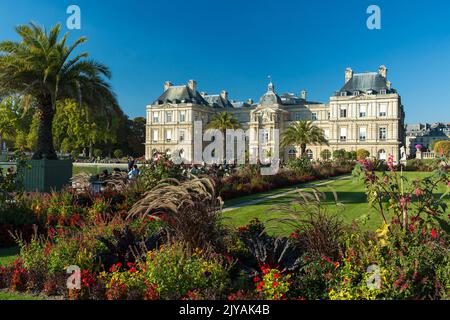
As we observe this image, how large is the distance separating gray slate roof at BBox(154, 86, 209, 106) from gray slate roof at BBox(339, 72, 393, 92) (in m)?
25.3

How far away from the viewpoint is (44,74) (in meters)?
15.1

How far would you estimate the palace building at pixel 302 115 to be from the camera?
63656mm

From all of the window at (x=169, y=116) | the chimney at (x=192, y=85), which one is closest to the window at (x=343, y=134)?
the chimney at (x=192, y=85)

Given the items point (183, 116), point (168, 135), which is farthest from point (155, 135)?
point (183, 116)

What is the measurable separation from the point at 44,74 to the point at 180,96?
61.2 m

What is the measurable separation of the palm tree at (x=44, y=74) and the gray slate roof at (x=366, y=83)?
182ft

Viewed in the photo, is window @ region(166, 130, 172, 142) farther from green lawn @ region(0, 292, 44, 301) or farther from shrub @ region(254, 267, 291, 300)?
shrub @ region(254, 267, 291, 300)

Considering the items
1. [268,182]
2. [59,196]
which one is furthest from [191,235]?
[268,182]

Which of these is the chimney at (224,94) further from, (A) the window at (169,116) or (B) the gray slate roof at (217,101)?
(A) the window at (169,116)

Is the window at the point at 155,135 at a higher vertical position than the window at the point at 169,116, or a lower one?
lower

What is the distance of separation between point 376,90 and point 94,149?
1784 inches

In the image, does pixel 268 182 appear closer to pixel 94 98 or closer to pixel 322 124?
pixel 94 98

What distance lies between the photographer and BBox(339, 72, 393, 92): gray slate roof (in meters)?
63.9

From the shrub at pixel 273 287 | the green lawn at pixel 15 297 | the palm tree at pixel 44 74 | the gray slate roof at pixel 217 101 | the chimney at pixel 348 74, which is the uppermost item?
the chimney at pixel 348 74
